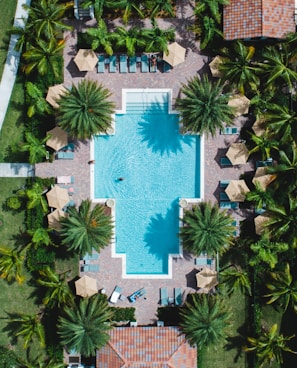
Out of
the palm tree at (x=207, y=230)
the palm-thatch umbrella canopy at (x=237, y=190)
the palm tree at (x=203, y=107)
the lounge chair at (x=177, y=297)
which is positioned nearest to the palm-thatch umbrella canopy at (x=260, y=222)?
the palm-thatch umbrella canopy at (x=237, y=190)

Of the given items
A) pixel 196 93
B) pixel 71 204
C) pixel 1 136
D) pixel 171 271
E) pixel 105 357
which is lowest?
pixel 105 357

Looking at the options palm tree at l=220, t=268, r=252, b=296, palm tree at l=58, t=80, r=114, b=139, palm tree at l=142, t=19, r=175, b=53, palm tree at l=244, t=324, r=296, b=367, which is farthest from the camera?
palm tree at l=142, t=19, r=175, b=53

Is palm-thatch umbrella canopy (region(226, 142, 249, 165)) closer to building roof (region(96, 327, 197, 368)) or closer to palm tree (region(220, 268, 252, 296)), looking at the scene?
palm tree (region(220, 268, 252, 296))

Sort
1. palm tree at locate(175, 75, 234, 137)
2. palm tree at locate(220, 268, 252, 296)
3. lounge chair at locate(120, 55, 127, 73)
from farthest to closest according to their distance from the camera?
lounge chair at locate(120, 55, 127, 73), palm tree at locate(220, 268, 252, 296), palm tree at locate(175, 75, 234, 137)

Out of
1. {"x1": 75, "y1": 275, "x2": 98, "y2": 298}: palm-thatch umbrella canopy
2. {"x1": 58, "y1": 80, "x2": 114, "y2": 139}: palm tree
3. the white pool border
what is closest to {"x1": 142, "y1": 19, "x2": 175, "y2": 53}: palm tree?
the white pool border

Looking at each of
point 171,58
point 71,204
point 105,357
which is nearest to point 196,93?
point 171,58

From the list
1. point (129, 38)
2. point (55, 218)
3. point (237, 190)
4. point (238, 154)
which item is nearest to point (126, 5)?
point (129, 38)

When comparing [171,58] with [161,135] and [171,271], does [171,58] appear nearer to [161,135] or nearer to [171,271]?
[161,135]
